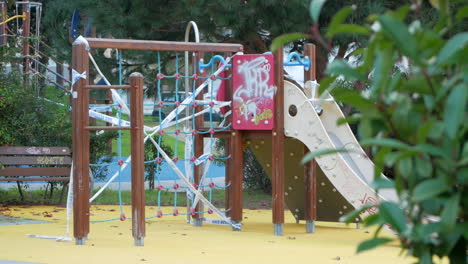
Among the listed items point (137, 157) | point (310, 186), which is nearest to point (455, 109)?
point (137, 157)

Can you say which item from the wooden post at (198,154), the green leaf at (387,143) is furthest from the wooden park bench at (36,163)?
the green leaf at (387,143)

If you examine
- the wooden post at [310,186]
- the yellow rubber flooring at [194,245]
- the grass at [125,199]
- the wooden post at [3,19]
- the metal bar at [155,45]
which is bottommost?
the yellow rubber flooring at [194,245]

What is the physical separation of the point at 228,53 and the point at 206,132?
0.96m

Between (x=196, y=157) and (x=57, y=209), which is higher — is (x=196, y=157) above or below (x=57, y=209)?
above

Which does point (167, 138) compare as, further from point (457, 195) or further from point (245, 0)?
point (457, 195)

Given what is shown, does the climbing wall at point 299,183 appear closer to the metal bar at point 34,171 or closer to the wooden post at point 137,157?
the wooden post at point 137,157

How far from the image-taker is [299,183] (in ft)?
31.6

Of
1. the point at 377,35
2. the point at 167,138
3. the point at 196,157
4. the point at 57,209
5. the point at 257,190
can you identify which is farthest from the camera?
the point at 167,138

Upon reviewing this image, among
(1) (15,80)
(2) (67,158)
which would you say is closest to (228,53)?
(2) (67,158)

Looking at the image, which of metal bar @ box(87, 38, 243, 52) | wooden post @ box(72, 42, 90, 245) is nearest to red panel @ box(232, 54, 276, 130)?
metal bar @ box(87, 38, 243, 52)

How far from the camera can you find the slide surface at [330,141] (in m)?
8.31

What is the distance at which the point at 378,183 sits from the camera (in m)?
1.54

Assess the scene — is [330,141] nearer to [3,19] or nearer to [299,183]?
[299,183]

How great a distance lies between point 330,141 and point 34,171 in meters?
5.17
